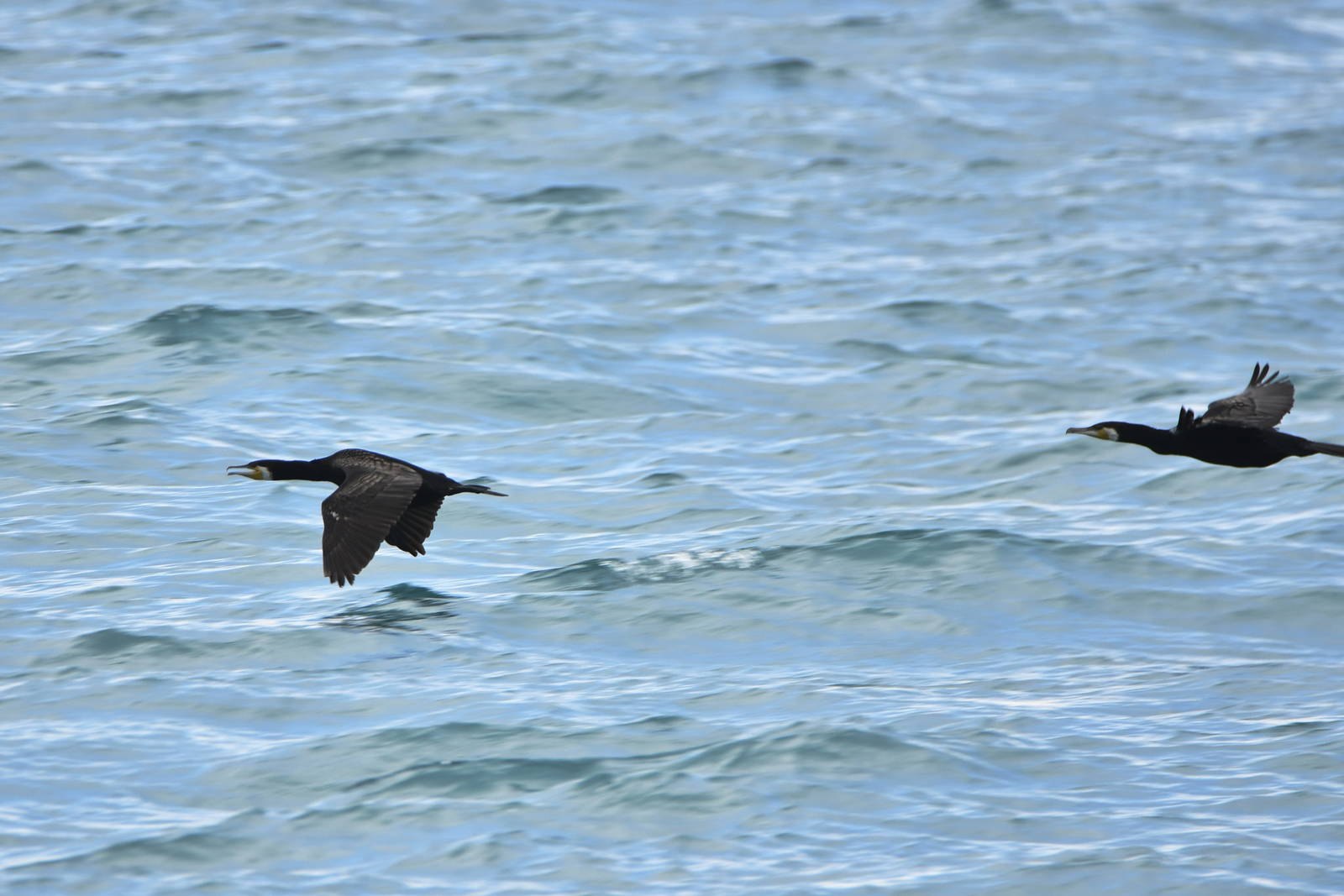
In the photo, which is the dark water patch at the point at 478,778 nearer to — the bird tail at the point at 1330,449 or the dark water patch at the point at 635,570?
the dark water patch at the point at 635,570

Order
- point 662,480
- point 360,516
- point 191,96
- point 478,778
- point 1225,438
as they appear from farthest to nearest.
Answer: point 191,96
point 662,480
point 1225,438
point 360,516
point 478,778

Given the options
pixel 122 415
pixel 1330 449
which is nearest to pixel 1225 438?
pixel 1330 449

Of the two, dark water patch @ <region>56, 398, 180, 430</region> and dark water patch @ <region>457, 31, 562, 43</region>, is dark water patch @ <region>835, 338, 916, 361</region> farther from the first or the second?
dark water patch @ <region>457, 31, 562, 43</region>

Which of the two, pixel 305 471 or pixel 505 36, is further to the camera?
pixel 505 36

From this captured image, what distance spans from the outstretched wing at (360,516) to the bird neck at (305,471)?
35 centimetres

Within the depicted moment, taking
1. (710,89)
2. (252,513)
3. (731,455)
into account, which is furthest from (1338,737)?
(710,89)

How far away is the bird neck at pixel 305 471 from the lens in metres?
9.72

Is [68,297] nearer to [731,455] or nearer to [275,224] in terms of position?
[275,224]

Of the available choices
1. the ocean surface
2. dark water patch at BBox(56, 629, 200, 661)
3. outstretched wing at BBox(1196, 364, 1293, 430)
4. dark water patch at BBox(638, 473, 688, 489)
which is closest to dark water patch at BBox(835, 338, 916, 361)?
the ocean surface

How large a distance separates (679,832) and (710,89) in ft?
52.5

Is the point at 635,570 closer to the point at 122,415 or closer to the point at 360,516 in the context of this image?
the point at 360,516

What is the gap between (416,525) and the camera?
9.63 m

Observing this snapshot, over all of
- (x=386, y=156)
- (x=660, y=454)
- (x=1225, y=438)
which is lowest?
(x=660, y=454)

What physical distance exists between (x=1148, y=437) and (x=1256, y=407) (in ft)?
2.25
